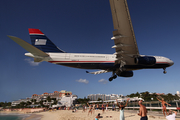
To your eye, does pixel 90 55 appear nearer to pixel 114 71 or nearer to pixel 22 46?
pixel 114 71

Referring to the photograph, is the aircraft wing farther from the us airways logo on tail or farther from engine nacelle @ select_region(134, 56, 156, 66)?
the us airways logo on tail

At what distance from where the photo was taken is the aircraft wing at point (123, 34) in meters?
9.94

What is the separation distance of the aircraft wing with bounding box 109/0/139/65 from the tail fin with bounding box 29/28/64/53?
857 cm

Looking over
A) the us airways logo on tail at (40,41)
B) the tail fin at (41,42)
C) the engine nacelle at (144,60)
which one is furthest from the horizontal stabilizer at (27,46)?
the engine nacelle at (144,60)

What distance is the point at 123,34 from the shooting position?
11.9m

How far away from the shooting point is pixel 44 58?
14602 mm

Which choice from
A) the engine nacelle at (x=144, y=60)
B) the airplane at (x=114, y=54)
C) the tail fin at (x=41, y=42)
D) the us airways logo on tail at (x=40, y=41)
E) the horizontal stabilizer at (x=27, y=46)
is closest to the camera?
the horizontal stabilizer at (x=27, y=46)

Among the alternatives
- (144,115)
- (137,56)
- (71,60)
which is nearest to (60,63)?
(71,60)

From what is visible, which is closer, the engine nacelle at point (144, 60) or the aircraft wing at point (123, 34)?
the aircraft wing at point (123, 34)

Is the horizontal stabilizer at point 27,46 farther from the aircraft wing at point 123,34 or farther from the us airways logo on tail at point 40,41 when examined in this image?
the aircraft wing at point 123,34

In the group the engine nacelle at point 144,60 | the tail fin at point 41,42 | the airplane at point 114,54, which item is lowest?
the engine nacelle at point 144,60

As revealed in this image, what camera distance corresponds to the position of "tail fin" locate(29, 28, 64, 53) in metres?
16.3

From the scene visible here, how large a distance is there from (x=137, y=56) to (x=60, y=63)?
983cm

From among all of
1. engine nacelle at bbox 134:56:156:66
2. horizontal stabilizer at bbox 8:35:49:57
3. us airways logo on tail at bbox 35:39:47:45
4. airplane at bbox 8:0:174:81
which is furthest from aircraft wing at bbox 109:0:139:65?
us airways logo on tail at bbox 35:39:47:45
